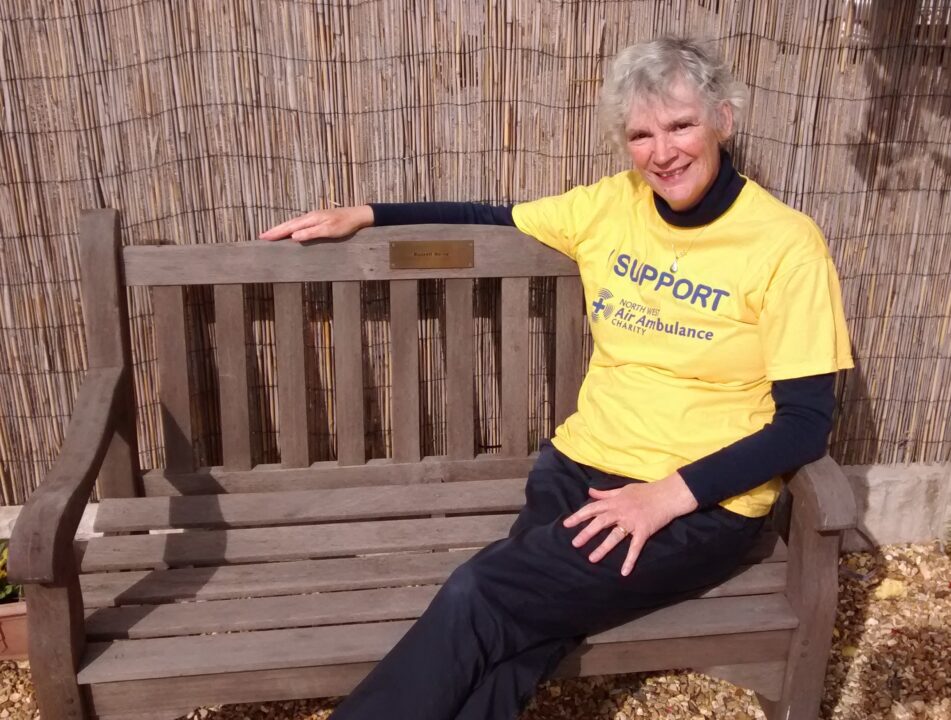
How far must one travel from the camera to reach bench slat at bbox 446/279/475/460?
9.30 feet

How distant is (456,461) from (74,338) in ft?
4.36

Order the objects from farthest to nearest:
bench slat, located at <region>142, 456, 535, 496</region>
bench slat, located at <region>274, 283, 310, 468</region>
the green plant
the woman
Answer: the green plant → bench slat, located at <region>142, 456, 535, 496</region> → bench slat, located at <region>274, 283, 310, 468</region> → the woman

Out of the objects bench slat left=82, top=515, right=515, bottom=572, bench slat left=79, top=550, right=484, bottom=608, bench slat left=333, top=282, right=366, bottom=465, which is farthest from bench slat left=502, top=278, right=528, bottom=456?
bench slat left=79, top=550, right=484, bottom=608

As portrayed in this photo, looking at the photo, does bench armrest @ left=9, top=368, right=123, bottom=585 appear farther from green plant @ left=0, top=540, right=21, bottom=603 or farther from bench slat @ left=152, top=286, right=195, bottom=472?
green plant @ left=0, top=540, right=21, bottom=603

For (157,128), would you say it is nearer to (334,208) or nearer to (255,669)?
(334,208)

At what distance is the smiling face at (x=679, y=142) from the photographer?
87.5 inches

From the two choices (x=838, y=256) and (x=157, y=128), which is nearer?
(x=157, y=128)

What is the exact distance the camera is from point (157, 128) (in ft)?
9.23

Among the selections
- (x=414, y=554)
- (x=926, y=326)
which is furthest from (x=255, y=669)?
(x=926, y=326)

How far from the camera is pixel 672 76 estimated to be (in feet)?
7.27

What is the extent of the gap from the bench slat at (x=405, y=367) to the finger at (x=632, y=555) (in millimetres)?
959

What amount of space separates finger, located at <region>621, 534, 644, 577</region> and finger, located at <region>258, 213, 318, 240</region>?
1.27 m

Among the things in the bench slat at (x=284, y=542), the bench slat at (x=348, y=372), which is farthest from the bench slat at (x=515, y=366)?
the bench slat at (x=348, y=372)

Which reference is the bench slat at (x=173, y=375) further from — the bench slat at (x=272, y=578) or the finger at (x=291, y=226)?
the bench slat at (x=272, y=578)
